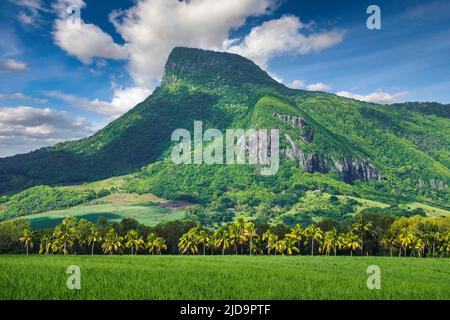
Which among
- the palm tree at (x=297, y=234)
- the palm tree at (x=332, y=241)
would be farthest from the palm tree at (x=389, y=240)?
the palm tree at (x=297, y=234)

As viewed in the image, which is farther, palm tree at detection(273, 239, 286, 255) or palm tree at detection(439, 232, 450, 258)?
palm tree at detection(439, 232, 450, 258)

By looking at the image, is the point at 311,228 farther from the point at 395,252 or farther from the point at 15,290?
the point at 15,290

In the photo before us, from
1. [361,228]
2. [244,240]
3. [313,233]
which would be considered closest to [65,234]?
[244,240]

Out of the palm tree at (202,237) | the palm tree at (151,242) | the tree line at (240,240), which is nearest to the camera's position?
the tree line at (240,240)

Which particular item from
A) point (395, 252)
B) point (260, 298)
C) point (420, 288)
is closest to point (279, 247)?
point (395, 252)

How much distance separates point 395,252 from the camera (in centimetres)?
12938

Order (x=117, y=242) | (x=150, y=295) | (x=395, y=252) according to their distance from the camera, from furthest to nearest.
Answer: (x=395, y=252), (x=117, y=242), (x=150, y=295)

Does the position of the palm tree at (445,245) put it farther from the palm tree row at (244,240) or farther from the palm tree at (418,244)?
the palm tree at (418,244)

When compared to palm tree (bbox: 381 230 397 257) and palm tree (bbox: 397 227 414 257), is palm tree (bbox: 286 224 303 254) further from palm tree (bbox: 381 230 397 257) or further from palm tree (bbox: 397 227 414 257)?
palm tree (bbox: 397 227 414 257)

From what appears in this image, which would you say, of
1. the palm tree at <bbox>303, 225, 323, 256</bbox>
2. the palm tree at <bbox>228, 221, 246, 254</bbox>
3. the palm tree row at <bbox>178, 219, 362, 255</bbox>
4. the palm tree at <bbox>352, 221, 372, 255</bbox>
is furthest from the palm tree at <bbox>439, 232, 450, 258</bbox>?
the palm tree at <bbox>228, 221, 246, 254</bbox>

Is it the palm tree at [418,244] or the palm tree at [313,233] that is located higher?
the palm tree at [313,233]
